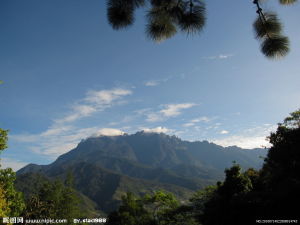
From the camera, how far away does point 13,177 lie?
16.5 m

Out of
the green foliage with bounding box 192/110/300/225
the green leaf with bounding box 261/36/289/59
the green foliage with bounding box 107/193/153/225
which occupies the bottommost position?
the green foliage with bounding box 107/193/153/225

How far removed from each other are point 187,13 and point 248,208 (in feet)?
61.5

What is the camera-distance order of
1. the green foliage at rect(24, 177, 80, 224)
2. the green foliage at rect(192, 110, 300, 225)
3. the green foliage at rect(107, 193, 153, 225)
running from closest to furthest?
the green foliage at rect(192, 110, 300, 225) < the green foliage at rect(107, 193, 153, 225) < the green foliage at rect(24, 177, 80, 224)

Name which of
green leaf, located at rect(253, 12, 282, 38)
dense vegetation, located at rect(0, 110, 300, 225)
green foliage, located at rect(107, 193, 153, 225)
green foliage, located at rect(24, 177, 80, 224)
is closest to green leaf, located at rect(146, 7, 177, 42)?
green leaf, located at rect(253, 12, 282, 38)

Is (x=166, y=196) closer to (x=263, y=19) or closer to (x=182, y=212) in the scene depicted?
(x=182, y=212)

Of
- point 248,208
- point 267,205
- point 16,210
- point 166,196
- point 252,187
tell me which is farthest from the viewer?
point 166,196

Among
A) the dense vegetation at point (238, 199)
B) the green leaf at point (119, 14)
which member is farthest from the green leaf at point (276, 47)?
the dense vegetation at point (238, 199)

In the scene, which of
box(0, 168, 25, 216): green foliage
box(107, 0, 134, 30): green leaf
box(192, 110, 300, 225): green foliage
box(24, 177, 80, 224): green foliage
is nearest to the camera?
box(107, 0, 134, 30): green leaf

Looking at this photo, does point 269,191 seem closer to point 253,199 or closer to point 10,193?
point 253,199

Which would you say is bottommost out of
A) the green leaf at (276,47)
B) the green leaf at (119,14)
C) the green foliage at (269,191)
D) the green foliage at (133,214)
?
the green foliage at (133,214)

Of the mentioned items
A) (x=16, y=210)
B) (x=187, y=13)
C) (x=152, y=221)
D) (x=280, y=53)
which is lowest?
(x=152, y=221)

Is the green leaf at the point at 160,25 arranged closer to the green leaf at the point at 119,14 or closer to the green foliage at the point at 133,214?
the green leaf at the point at 119,14

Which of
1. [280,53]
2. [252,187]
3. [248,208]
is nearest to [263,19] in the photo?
[280,53]

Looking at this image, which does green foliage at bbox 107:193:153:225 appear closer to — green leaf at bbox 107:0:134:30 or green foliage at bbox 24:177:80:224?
green foliage at bbox 24:177:80:224
